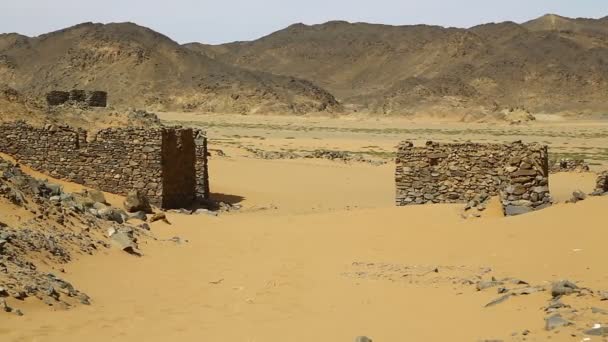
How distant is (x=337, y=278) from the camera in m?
10.6

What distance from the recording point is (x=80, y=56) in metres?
111

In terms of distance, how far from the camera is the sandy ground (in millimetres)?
7637

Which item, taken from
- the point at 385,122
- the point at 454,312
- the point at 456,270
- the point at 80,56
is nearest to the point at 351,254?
the point at 456,270

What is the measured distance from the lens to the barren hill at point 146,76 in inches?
3819

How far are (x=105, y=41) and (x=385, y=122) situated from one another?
149ft

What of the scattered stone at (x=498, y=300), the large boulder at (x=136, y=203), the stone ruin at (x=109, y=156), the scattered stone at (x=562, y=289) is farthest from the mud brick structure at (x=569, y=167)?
the scattered stone at (x=562, y=289)

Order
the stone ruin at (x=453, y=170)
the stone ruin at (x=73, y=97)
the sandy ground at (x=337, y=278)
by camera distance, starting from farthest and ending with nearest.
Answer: the stone ruin at (x=73, y=97)
the stone ruin at (x=453, y=170)
the sandy ground at (x=337, y=278)

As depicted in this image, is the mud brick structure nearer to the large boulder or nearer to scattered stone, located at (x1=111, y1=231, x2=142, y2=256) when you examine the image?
the large boulder

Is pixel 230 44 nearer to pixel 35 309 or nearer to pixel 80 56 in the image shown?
pixel 80 56

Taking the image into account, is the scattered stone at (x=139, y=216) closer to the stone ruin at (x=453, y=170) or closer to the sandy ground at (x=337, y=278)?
the sandy ground at (x=337, y=278)

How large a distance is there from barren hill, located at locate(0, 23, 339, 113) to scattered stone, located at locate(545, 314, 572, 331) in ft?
291

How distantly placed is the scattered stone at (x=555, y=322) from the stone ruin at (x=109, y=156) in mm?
11560

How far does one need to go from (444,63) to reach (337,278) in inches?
5378

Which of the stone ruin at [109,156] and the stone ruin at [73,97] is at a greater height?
the stone ruin at [73,97]
